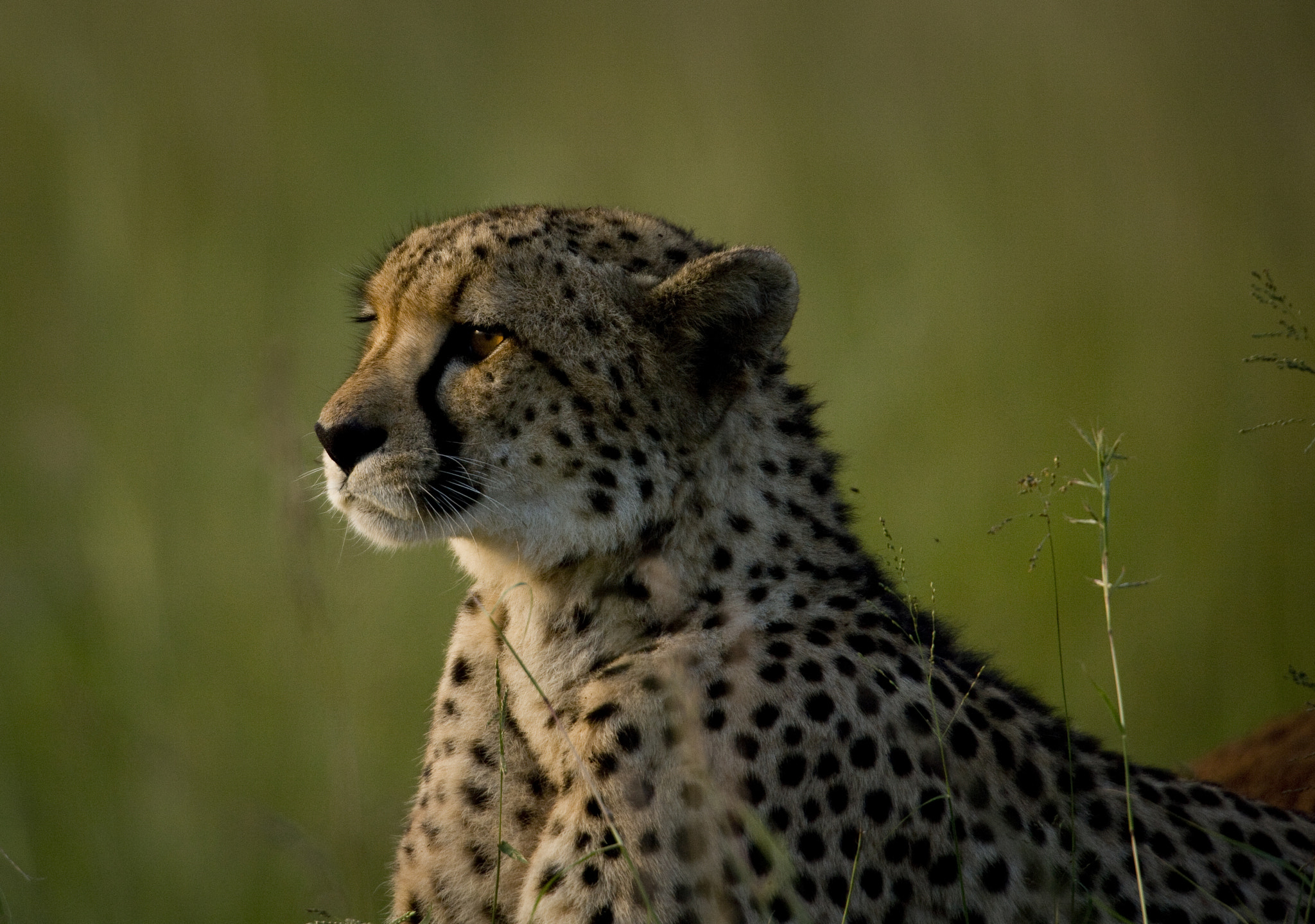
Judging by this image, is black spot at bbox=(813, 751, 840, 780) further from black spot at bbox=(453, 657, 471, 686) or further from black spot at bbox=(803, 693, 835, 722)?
black spot at bbox=(453, 657, 471, 686)

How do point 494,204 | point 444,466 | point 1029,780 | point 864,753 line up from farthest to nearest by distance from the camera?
1. point 494,204
2. point 444,466
3. point 1029,780
4. point 864,753

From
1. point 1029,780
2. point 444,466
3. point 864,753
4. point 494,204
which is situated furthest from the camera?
point 494,204

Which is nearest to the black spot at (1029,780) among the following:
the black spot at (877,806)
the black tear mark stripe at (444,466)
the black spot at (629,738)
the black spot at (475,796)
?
the black spot at (877,806)

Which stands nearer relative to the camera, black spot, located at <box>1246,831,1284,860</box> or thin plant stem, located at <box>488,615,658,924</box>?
thin plant stem, located at <box>488,615,658,924</box>

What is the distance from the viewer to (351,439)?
212cm

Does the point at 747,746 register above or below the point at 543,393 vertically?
below

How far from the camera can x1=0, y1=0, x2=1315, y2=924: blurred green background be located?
4.12 meters

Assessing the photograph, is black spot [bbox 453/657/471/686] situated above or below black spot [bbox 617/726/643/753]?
below

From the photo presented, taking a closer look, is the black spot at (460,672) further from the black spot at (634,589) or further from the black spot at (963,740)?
the black spot at (963,740)

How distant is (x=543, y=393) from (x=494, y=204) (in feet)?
13.5

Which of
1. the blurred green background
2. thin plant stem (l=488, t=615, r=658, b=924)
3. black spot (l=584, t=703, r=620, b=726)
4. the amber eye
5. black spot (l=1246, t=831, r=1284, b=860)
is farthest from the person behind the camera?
the blurred green background

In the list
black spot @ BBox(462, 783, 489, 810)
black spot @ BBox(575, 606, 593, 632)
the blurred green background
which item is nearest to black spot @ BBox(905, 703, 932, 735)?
black spot @ BBox(575, 606, 593, 632)

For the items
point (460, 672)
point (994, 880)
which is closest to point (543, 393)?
point (460, 672)

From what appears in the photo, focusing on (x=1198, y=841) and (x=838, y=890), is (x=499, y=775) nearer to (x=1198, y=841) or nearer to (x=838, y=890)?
(x=838, y=890)
